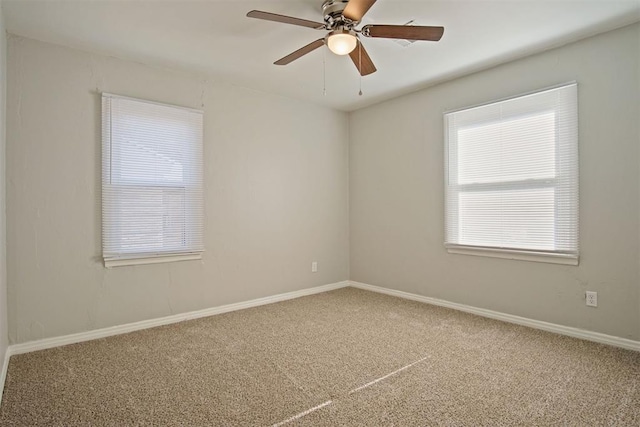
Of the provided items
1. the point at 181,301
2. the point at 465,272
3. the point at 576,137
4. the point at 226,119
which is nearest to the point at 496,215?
the point at 465,272

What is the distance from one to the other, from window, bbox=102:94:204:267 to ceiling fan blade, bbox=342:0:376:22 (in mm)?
2039

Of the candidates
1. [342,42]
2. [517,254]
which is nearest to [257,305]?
[517,254]

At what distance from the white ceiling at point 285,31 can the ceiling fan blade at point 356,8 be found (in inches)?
12.7

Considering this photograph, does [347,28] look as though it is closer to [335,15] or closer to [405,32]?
[335,15]

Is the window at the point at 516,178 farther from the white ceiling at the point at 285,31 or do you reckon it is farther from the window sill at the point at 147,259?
the window sill at the point at 147,259

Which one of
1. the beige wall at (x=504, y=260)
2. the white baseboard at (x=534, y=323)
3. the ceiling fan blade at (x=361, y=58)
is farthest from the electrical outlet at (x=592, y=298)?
the ceiling fan blade at (x=361, y=58)

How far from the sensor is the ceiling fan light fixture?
2.29 m

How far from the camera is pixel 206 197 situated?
371 centimetres

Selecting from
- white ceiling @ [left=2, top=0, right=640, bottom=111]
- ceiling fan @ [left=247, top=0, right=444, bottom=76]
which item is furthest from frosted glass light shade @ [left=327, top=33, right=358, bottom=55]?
white ceiling @ [left=2, top=0, right=640, bottom=111]

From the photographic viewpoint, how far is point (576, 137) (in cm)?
295

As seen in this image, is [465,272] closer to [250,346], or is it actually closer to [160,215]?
[250,346]

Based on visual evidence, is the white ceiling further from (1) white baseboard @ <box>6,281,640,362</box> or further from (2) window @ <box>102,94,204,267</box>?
(1) white baseboard @ <box>6,281,640,362</box>

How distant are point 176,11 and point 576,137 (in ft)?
10.6

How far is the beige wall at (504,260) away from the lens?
2730 mm
